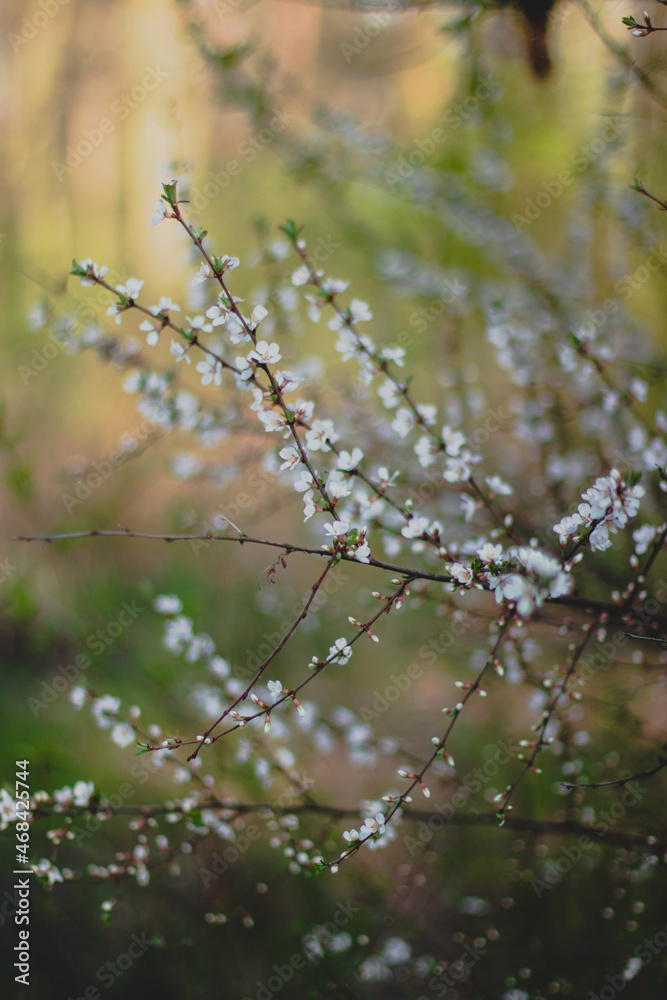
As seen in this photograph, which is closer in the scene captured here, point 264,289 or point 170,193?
point 170,193

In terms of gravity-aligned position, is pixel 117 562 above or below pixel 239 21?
below

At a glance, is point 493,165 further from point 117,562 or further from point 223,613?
point 117,562

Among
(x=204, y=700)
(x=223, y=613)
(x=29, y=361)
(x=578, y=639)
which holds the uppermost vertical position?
(x=29, y=361)

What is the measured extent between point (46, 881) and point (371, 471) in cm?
177

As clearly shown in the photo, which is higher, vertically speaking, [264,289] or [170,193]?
[264,289]

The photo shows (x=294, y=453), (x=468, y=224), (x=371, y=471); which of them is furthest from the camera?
(x=468, y=224)

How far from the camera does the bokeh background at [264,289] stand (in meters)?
2.41

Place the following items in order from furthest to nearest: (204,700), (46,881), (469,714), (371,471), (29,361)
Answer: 1. (29,361)
2. (469,714)
3. (371,471)
4. (204,700)
5. (46,881)

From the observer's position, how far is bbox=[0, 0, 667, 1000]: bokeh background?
2408mm

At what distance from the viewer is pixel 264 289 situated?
2.24 metres

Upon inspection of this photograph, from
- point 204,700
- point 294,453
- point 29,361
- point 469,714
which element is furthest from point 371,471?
point 29,361

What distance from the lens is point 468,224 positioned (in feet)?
9.84

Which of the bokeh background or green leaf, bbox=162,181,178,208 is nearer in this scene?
green leaf, bbox=162,181,178,208

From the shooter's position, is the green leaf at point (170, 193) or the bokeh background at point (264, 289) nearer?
the green leaf at point (170, 193)
